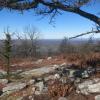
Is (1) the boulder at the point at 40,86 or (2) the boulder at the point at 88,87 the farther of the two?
(1) the boulder at the point at 40,86

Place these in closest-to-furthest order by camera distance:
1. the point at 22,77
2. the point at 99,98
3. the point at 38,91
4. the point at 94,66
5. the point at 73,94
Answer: the point at 99,98, the point at 73,94, the point at 38,91, the point at 94,66, the point at 22,77

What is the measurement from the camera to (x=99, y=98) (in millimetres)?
10742

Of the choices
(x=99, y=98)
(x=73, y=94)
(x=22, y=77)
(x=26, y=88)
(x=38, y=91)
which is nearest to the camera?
(x=99, y=98)

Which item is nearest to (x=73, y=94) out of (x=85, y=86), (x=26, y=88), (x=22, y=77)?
(x=85, y=86)

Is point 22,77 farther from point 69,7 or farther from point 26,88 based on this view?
point 69,7

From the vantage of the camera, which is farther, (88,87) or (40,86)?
(40,86)

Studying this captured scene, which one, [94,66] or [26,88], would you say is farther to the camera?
[94,66]

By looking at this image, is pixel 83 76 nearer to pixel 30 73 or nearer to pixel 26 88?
pixel 26 88

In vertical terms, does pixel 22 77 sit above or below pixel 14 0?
below

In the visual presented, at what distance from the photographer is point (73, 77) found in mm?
13703

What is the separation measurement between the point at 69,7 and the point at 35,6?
1390 mm

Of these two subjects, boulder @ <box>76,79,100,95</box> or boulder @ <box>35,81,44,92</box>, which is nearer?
boulder @ <box>76,79,100,95</box>

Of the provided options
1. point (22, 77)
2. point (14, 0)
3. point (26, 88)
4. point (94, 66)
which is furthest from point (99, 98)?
point (22, 77)

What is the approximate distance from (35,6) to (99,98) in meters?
4.41
